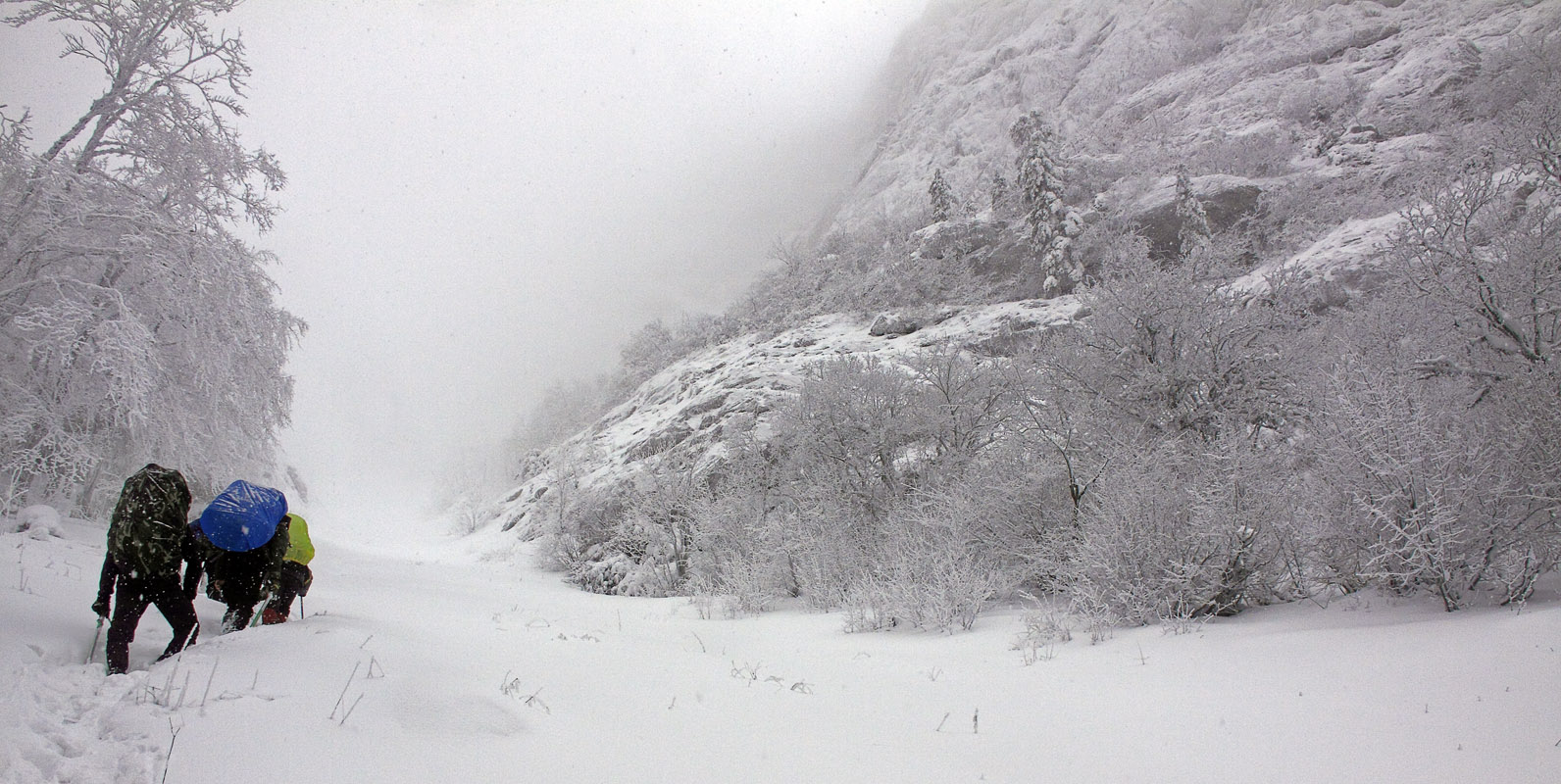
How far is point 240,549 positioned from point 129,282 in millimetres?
6994

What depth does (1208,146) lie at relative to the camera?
37.9 meters

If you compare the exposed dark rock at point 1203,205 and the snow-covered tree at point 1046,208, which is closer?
the exposed dark rock at point 1203,205

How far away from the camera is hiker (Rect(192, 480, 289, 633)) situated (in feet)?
13.6

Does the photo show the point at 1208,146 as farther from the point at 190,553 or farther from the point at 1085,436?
the point at 190,553

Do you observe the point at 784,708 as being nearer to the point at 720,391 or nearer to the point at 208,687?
the point at 208,687

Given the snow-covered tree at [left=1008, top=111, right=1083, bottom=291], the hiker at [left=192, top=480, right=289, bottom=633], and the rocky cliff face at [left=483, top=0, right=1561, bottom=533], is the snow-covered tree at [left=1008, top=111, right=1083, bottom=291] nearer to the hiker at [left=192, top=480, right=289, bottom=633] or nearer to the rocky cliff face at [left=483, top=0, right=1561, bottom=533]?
the rocky cliff face at [left=483, top=0, right=1561, bottom=533]

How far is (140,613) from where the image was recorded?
3.41 metres

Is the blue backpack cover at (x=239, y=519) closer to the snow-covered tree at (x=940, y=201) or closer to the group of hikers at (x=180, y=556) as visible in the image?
the group of hikers at (x=180, y=556)

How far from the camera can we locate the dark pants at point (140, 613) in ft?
10.7

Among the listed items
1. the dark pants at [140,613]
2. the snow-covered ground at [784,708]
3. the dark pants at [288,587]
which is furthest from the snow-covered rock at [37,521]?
the dark pants at [140,613]

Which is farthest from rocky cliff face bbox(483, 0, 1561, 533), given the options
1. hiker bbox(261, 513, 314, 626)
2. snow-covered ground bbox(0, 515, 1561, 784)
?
hiker bbox(261, 513, 314, 626)

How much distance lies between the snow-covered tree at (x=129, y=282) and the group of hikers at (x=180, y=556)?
13.7ft

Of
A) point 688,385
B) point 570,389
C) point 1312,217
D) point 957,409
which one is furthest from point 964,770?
point 570,389

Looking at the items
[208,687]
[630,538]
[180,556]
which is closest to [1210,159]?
[630,538]
